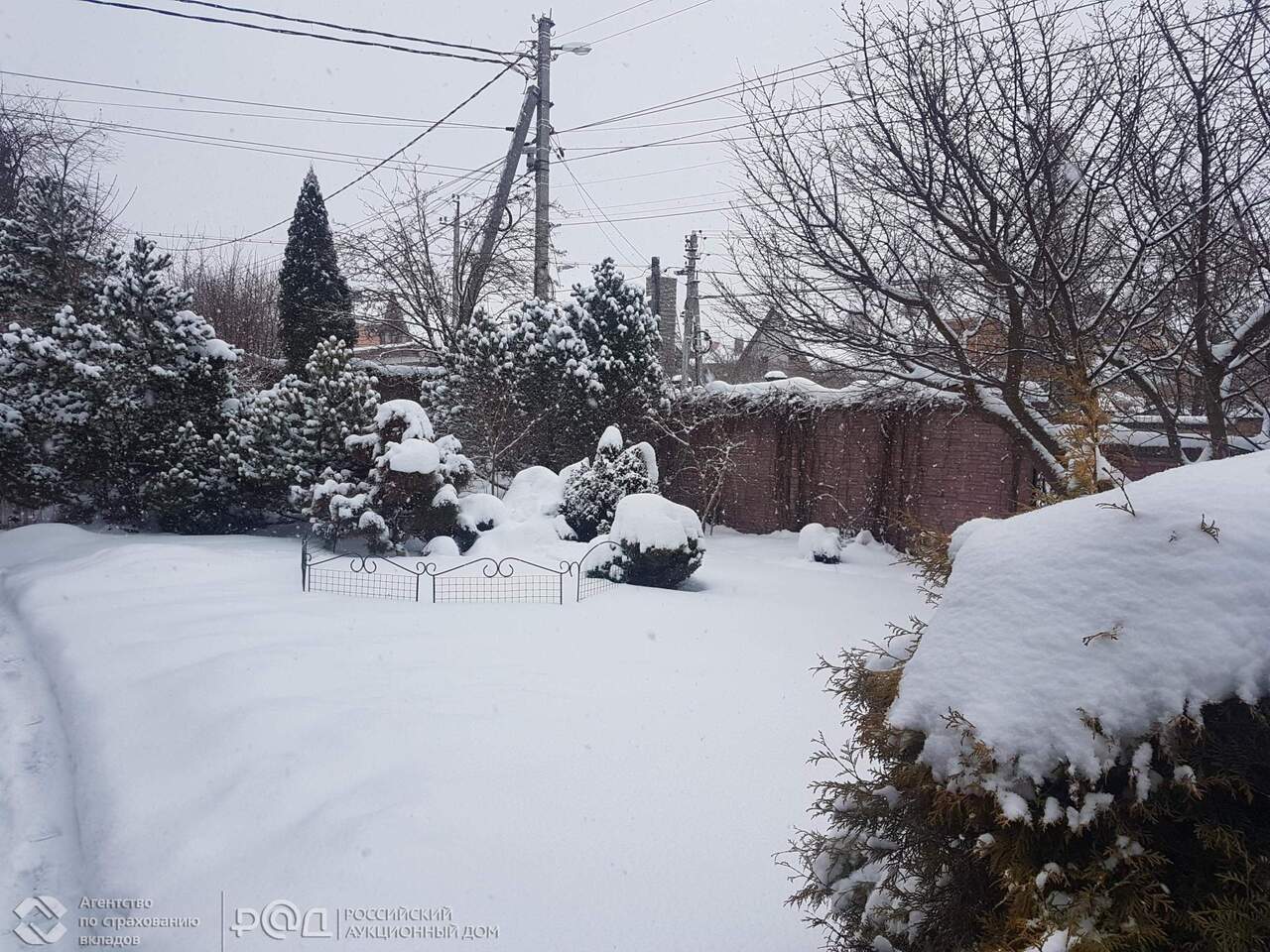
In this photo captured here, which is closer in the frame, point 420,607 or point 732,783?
point 732,783

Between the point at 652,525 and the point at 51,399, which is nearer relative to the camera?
the point at 652,525

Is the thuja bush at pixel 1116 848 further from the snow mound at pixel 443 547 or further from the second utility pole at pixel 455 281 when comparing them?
the second utility pole at pixel 455 281

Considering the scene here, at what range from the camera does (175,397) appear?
11.2 metres

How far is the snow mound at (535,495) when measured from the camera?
35.1 ft

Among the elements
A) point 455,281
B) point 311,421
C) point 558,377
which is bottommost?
point 311,421

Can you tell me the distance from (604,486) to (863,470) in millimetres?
3702

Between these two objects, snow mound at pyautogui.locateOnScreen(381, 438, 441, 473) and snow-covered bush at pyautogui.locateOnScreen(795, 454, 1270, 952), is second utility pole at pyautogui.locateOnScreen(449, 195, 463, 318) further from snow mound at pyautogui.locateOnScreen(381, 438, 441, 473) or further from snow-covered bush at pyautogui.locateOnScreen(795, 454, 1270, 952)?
snow-covered bush at pyautogui.locateOnScreen(795, 454, 1270, 952)

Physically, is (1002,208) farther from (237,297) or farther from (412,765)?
(237,297)

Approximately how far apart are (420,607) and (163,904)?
389cm

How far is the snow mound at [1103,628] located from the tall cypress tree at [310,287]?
46.9 feet

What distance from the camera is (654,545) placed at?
809 centimetres

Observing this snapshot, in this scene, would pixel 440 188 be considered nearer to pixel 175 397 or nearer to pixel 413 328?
pixel 413 328

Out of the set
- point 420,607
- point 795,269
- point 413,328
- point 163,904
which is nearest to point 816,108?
point 795,269

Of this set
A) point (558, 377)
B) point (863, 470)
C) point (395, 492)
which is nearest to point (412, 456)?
point (395, 492)
